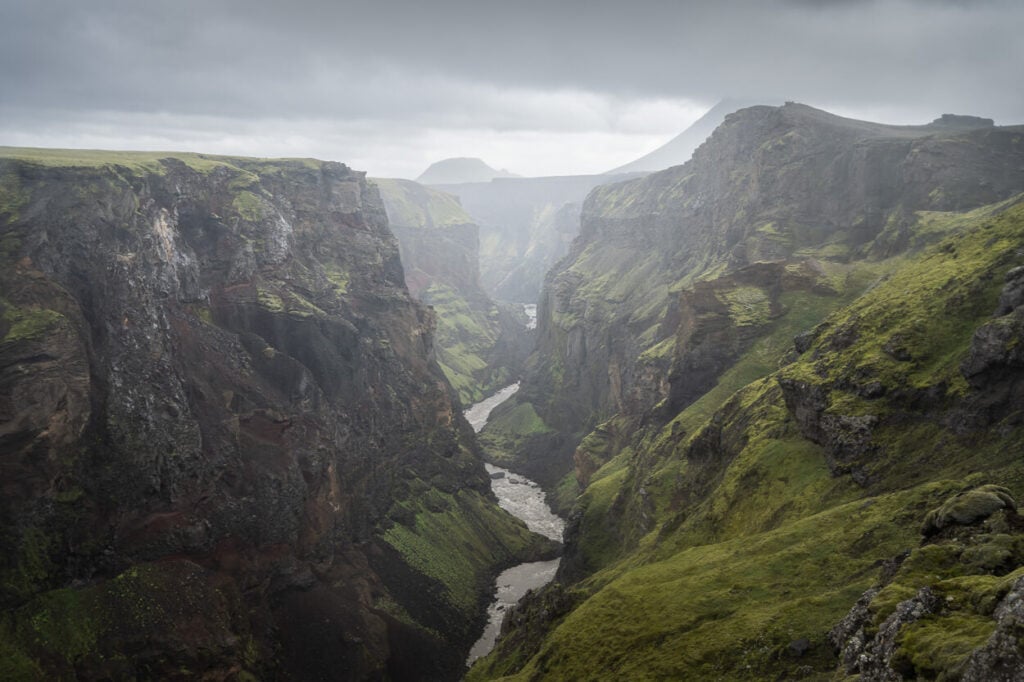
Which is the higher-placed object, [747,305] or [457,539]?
[747,305]

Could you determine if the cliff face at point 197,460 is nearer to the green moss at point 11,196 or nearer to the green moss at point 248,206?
the green moss at point 11,196

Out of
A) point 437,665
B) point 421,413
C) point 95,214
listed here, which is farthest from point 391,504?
point 95,214

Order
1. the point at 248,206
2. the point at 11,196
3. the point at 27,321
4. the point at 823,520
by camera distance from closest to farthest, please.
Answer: the point at 823,520 < the point at 27,321 < the point at 11,196 < the point at 248,206

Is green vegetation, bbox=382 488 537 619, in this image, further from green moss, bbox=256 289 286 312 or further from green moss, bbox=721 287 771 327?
green moss, bbox=721 287 771 327

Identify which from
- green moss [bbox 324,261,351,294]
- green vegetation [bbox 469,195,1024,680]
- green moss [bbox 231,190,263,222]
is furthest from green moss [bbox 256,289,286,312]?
green vegetation [bbox 469,195,1024,680]

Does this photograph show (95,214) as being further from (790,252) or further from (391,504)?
(790,252)

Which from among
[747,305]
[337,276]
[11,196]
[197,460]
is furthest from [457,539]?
[11,196]

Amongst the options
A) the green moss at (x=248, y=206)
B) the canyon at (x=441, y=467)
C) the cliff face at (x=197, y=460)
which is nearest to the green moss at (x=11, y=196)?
the cliff face at (x=197, y=460)

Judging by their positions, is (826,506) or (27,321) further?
(27,321)

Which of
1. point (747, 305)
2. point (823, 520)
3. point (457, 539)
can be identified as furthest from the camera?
point (457, 539)

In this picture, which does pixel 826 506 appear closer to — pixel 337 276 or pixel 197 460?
pixel 197 460
